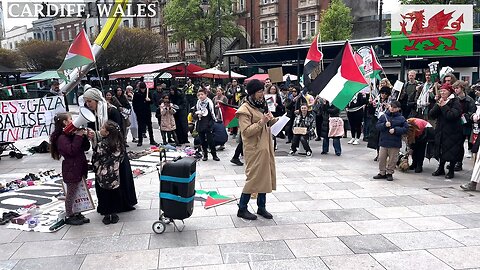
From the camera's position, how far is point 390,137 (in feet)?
24.8

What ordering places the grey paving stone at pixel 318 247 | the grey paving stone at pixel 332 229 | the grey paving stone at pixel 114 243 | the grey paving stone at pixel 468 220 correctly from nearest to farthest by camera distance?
the grey paving stone at pixel 318 247
the grey paving stone at pixel 114 243
the grey paving stone at pixel 332 229
the grey paving stone at pixel 468 220

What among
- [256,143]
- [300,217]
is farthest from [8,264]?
[300,217]

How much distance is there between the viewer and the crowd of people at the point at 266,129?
5082mm

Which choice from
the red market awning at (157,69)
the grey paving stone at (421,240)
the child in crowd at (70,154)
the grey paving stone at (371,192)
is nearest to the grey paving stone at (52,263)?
the child in crowd at (70,154)

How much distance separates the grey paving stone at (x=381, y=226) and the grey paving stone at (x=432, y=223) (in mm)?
122

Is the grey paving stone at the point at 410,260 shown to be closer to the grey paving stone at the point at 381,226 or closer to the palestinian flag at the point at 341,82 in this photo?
the grey paving stone at the point at 381,226

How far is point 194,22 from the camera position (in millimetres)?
37531

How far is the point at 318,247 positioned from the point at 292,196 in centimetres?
209

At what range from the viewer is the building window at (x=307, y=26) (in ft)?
119

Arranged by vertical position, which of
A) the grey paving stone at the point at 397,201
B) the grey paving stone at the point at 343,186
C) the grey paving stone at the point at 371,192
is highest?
the grey paving stone at the point at 397,201

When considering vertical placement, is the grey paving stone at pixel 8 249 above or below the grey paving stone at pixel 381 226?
above

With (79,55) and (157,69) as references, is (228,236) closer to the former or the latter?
(79,55)

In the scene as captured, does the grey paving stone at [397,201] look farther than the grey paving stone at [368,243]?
Yes

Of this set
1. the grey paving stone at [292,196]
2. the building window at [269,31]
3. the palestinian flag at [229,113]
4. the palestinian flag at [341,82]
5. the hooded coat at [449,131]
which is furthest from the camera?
the building window at [269,31]
